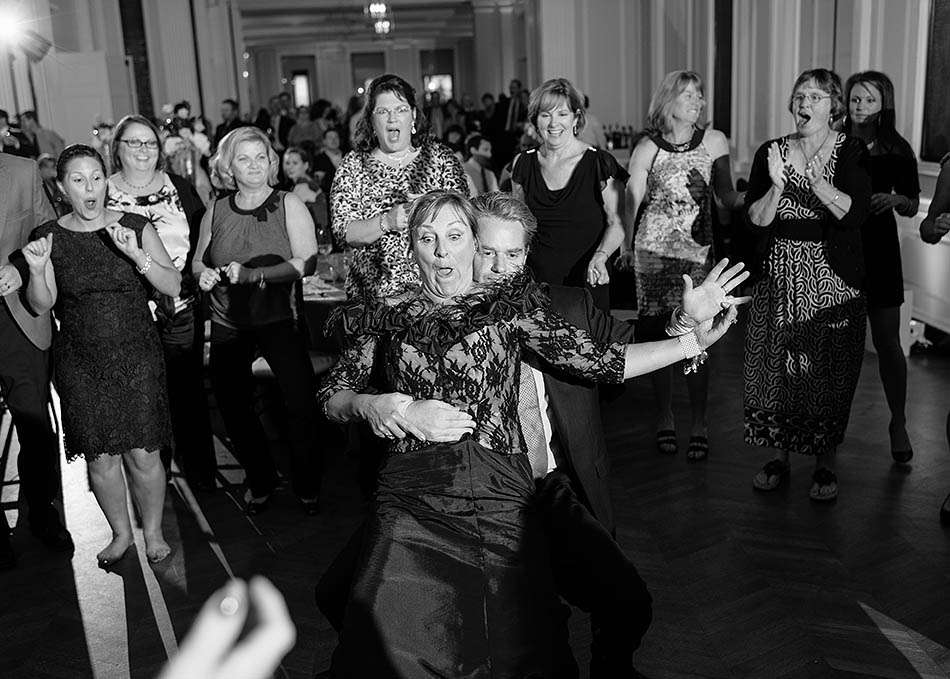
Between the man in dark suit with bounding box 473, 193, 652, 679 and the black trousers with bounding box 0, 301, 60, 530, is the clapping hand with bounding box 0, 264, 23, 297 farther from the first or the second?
the man in dark suit with bounding box 473, 193, 652, 679

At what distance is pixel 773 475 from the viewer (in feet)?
12.6

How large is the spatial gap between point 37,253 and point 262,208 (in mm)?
853

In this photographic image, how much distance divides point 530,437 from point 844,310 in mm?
1549

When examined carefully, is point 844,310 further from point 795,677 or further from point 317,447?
point 317,447

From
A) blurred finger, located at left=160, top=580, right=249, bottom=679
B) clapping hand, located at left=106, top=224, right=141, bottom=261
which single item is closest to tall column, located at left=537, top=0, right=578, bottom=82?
clapping hand, located at left=106, top=224, right=141, bottom=261

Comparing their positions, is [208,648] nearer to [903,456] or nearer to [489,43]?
[903,456]

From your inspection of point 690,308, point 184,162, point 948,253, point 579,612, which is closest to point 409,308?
point 690,308

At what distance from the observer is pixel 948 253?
5.80 m

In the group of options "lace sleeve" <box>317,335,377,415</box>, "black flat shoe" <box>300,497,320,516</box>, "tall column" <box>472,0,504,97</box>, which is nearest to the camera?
"lace sleeve" <box>317,335,377,415</box>

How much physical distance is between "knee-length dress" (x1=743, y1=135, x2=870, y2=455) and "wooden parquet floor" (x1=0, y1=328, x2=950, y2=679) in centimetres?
33

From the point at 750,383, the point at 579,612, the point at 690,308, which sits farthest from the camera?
the point at 750,383

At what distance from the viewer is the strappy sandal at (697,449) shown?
4.21 m

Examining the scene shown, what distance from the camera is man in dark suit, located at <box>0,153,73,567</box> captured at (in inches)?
137

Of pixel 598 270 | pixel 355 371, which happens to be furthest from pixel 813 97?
pixel 355 371
